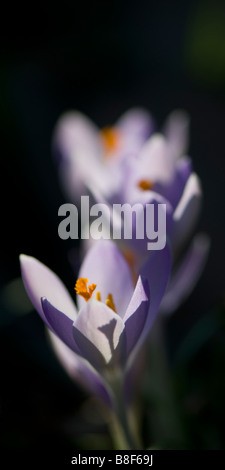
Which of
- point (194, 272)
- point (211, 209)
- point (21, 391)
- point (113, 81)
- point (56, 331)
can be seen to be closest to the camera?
point (56, 331)

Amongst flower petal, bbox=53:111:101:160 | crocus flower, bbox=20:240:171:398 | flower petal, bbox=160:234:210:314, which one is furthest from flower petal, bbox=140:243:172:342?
flower petal, bbox=53:111:101:160

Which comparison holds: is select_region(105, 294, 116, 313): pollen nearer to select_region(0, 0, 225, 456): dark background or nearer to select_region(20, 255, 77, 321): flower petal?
select_region(20, 255, 77, 321): flower petal

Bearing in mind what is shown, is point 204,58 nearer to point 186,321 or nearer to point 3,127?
point 3,127

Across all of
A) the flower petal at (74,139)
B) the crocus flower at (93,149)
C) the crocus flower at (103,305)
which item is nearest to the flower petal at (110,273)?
the crocus flower at (103,305)

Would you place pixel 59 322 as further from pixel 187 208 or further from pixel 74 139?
pixel 74 139

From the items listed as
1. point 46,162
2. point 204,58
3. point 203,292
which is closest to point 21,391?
point 203,292

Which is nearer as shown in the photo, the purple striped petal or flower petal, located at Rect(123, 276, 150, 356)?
flower petal, located at Rect(123, 276, 150, 356)
